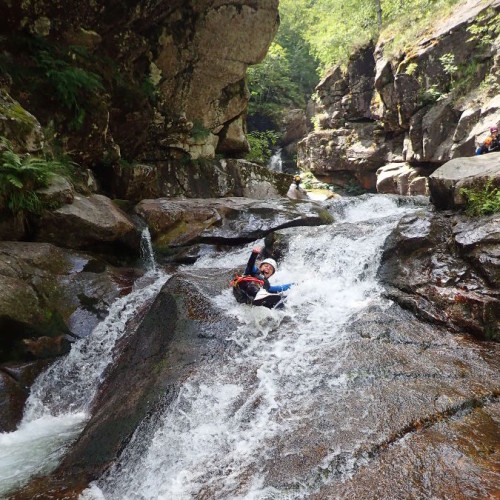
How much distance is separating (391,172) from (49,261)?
20.2 metres

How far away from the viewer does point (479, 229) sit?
21.3 ft

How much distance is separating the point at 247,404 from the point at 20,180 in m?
6.12

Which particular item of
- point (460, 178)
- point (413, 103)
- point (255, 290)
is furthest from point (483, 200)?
point (413, 103)

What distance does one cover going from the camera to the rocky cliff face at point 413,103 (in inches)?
659

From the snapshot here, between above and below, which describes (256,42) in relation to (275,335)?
above

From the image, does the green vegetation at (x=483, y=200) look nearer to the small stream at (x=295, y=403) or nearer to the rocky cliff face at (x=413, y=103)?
the small stream at (x=295, y=403)

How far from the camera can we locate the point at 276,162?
31.2 metres

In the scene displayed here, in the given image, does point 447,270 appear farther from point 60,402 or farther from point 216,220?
point 216,220

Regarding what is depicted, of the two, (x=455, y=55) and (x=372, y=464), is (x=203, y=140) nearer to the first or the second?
(x=455, y=55)

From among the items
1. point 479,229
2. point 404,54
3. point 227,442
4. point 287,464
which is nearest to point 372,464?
point 287,464

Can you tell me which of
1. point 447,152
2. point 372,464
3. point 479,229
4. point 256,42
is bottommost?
point 372,464

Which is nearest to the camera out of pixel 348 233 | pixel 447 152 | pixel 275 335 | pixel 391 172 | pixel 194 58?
pixel 275 335

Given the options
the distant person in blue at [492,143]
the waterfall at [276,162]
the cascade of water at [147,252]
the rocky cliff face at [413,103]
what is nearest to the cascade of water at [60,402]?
the cascade of water at [147,252]

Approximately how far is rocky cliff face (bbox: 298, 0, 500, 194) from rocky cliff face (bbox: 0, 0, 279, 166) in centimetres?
900
